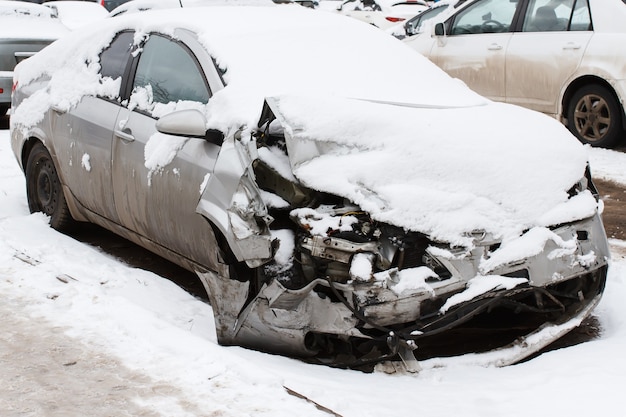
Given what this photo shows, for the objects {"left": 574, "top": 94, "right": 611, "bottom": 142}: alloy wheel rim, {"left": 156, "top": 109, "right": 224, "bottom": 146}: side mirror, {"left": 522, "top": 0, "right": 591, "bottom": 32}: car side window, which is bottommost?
{"left": 574, "top": 94, "right": 611, "bottom": 142}: alloy wheel rim

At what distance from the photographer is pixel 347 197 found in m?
4.05

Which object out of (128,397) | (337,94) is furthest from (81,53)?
(128,397)

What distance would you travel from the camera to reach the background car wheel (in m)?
8.68

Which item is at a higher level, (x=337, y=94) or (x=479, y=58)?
(x=337, y=94)

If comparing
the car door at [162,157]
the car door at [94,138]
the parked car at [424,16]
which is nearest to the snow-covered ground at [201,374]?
the car door at [162,157]

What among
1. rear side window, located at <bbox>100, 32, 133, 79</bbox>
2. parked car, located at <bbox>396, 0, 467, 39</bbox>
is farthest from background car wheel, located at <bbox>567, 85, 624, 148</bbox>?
rear side window, located at <bbox>100, 32, 133, 79</bbox>

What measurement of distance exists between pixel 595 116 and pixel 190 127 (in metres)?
5.49

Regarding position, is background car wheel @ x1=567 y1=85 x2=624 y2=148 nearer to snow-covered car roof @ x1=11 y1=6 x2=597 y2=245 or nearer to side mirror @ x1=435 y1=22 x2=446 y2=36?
side mirror @ x1=435 y1=22 x2=446 y2=36

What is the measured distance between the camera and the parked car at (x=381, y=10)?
59.2 feet

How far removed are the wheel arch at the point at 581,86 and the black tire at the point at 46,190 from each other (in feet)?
17.2

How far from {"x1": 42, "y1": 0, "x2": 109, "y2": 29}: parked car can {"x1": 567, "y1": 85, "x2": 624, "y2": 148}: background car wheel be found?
37.4 feet

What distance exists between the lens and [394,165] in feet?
13.8

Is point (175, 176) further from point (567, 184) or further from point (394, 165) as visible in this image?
point (567, 184)

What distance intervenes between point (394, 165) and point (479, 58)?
5.96 metres
